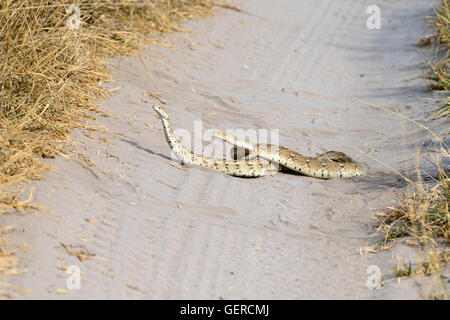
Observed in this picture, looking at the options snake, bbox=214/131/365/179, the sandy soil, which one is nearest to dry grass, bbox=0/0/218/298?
the sandy soil

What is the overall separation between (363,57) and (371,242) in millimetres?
6708

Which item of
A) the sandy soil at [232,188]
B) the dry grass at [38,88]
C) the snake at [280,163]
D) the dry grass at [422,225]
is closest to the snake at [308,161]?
the snake at [280,163]

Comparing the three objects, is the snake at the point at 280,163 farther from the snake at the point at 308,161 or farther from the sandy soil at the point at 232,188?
the sandy soil at the point at 232,188

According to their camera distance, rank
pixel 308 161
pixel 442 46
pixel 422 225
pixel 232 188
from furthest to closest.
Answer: pixel 442 46
pixel 308 161
pixel 232 188
pixel 422 225

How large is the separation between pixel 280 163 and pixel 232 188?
3.49 ft

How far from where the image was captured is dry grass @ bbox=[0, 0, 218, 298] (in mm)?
5398

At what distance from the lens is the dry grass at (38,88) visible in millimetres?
5398

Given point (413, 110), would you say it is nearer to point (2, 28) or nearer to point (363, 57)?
point (363, 57)

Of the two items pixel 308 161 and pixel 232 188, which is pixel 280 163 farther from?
pixel 232 188

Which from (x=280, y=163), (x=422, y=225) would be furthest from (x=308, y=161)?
(x=422, y=225)

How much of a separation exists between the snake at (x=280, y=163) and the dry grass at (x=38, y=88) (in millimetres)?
1585

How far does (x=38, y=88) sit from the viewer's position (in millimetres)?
6551

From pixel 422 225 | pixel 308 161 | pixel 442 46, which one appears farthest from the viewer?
pixel 442 46

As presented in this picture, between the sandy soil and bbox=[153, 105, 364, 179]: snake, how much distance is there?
144 millimetres
